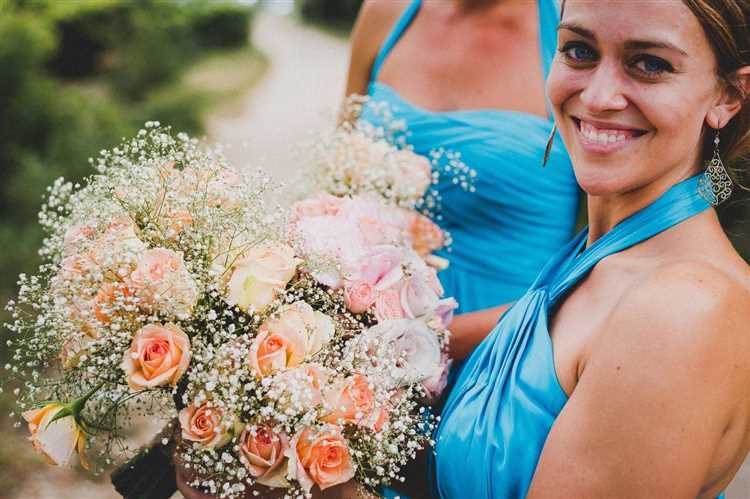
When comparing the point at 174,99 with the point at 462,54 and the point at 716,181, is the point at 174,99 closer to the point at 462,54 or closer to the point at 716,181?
the point at 462,54

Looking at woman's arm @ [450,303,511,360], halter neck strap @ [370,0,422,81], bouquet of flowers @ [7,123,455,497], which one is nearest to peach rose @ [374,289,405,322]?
bouquet of flowers @ [7,123,455,497]

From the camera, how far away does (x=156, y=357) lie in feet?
6.12

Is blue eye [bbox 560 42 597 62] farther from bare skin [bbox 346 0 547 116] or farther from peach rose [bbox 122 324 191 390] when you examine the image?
bare skin [bbox 346 0 547 116]

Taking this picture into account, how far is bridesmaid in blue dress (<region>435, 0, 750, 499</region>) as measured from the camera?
158 cm

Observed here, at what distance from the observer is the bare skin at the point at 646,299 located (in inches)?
61.7

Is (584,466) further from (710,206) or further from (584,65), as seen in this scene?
(584,65)

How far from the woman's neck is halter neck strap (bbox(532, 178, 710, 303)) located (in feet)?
0.06

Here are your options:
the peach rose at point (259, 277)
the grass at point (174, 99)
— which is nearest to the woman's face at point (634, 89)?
the peach rose at point (259, 277)

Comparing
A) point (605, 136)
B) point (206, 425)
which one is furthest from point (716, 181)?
point (206, 425)

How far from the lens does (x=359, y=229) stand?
2.37 meters

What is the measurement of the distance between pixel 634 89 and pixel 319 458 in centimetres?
116

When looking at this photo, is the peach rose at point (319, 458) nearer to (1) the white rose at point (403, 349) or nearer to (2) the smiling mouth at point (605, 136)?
(1) the white rose at point (403, 349)

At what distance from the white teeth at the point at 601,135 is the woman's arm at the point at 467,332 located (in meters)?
1.17

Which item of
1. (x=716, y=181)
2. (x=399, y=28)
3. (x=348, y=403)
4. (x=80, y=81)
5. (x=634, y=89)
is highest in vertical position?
(x=634, y=89)
